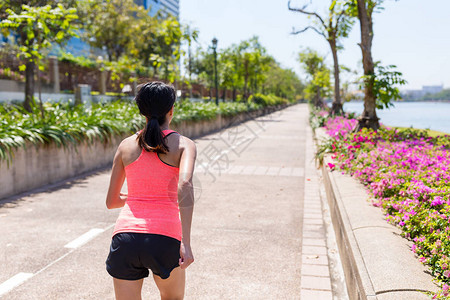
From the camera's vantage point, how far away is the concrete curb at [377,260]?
8.80 ft

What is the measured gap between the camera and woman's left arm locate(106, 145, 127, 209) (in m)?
2.32

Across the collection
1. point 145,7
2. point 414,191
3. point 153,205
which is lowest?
point 414,191

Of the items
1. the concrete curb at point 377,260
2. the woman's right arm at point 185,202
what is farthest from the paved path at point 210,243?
the concrete curb at point 377,260

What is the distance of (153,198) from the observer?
2219 millimetres

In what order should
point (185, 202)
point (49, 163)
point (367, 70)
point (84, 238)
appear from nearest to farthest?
point (185, 202) < point (84, 238) < point (49, 163) < point (367, 70)

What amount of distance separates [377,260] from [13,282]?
3.36 metres

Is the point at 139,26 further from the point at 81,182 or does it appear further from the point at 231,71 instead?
the point at 81,182

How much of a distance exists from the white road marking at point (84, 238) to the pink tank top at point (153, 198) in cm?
319

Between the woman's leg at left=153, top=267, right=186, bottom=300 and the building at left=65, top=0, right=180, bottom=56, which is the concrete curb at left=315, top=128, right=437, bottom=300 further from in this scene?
the building at left=65, top=0, right=180, bottom=56

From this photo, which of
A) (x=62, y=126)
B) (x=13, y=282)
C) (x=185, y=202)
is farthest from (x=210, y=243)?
(x=62, y=126)

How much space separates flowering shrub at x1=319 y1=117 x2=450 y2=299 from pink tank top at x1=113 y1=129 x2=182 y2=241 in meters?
1.68

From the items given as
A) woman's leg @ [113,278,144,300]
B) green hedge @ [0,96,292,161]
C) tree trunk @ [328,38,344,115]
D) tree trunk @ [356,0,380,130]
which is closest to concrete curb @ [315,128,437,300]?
woman's leg @ [113,278,144,300]

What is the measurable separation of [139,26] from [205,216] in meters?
34.7

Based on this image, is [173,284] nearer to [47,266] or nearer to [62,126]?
[47,266]
